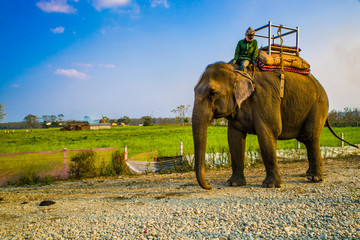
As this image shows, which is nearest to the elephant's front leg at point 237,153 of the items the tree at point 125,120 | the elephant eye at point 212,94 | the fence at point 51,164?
the elephant eye at point 212,94

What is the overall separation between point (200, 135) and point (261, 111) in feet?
5.98

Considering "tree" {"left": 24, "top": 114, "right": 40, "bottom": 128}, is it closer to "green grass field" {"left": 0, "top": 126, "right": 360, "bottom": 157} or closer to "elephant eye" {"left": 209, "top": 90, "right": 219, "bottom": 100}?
"green grass field" {"left": 0, "top": 126, "right": 360, "bottom": 157}

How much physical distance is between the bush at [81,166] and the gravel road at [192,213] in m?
2.42

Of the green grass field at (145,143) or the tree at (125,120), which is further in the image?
the tree at (125,120)

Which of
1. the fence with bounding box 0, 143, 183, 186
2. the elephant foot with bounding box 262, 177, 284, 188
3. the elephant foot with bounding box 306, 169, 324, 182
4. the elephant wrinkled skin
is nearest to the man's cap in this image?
the elephant wrinkled skin

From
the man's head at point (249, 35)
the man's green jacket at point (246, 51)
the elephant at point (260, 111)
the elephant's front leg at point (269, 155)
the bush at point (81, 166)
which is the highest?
the man's head at point (249, 35)

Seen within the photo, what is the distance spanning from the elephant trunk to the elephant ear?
2.96ft

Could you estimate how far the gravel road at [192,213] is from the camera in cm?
371

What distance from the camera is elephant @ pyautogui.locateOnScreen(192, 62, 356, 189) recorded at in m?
5.75

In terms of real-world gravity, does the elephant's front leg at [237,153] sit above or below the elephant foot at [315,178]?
above

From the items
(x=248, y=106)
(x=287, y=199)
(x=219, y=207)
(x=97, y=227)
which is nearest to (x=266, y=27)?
(x=248, y=106)

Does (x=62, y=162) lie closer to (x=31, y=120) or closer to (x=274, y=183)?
(x=274, y=183)

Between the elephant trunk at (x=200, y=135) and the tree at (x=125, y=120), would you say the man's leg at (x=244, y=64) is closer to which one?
the elephant trunk at (x=200, y=135)

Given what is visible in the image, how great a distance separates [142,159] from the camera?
1102cm
